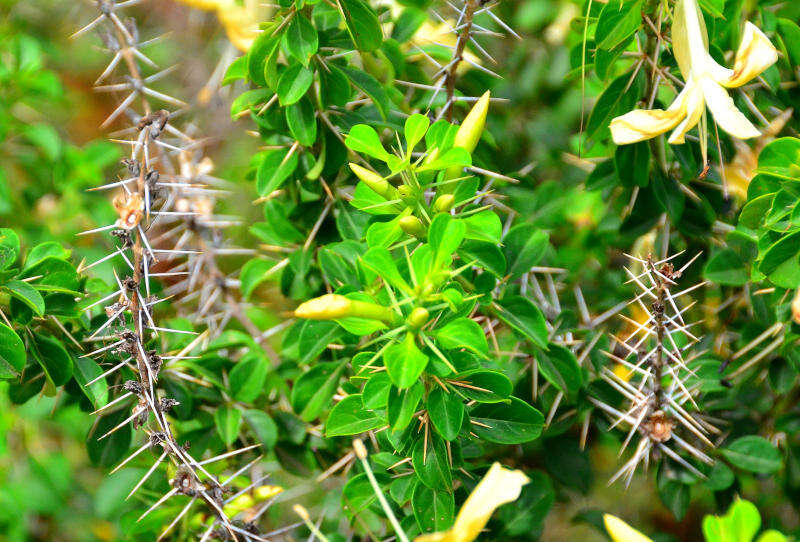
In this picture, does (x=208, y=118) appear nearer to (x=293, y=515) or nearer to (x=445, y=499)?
(x=293, y=515)

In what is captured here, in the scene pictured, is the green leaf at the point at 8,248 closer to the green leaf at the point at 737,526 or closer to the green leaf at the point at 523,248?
the green leaf at the point at 523,248

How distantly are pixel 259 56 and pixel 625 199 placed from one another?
2.18 feet

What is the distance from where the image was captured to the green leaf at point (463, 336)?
2.40 ft

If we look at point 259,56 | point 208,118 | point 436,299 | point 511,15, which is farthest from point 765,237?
point 208,118

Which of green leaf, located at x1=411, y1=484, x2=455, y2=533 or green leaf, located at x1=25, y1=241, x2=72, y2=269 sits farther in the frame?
green leaf, located at x1=25, y1=241, x2=72, y2=269

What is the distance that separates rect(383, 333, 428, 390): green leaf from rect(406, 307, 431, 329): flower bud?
18mm

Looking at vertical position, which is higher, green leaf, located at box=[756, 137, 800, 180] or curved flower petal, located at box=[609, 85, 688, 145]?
curved flower petal, located at box=[609, 85, 688, 145]

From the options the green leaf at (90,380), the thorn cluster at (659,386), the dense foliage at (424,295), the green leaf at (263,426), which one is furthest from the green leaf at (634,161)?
the green leaf at (90,380)

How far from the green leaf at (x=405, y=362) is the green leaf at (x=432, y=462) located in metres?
0.15

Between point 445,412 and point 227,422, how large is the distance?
46cm

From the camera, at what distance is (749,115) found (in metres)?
1.17

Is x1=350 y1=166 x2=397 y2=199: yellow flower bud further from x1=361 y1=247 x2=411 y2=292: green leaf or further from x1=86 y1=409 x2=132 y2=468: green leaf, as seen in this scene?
x1=86 y1=409 x2=132 y2=468: green leaf

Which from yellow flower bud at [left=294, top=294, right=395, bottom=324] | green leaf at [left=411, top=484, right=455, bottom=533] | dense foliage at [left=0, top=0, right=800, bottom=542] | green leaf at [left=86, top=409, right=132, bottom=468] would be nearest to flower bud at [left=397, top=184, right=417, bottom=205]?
dense foliage at [left=0, top=0, right=800, bottom=542]

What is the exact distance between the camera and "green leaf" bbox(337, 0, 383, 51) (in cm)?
95
